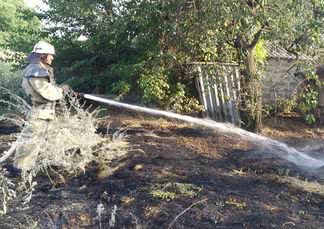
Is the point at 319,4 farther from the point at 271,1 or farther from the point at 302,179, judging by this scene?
the point at 302,179

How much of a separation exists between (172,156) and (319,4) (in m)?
4.04

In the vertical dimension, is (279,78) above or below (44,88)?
below

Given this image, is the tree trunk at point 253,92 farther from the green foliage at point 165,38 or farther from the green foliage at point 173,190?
the green foliage at point 173,190

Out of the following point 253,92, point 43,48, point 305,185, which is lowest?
point 305,185

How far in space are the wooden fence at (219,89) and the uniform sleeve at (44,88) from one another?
4.74 metres

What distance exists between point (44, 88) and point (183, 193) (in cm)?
215

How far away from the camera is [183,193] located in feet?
16.0

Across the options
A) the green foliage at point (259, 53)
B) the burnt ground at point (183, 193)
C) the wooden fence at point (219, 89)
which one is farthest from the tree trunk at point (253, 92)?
the burnt ground at point (183, 193)

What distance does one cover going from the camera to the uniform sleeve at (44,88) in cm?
560

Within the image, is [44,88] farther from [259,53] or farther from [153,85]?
[259,53]

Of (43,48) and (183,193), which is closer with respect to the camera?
(183,193)

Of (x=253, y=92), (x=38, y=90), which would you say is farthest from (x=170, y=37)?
(x=38, y=90)

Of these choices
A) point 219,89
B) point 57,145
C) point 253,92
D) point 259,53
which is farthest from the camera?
point 259,53

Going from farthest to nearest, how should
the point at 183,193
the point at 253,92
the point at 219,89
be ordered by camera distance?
1. the point at 219,89
2. the point at 253,92
3. the point at 183,193
